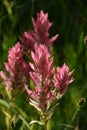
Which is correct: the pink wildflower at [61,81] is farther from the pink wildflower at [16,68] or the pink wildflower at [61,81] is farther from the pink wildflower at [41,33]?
the pink wildflower at [41,33]

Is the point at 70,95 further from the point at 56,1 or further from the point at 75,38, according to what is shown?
the point at 56,1

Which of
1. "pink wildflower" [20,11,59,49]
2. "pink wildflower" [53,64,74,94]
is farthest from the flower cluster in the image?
"pink wildflower" [20,11,59,49]

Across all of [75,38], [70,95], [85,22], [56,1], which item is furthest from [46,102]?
[56,1]

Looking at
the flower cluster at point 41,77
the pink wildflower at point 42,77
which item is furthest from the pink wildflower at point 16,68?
the pink wildflower at point 42,77

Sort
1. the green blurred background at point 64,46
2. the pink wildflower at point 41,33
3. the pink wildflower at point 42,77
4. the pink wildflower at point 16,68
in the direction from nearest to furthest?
the pink wildflower at point 42,77, the pink wildflower at point 16,68, the pink wildflower at point 41,33, the green blurred background at point 64,46

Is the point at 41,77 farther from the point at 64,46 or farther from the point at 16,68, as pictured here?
the point at 64,46
